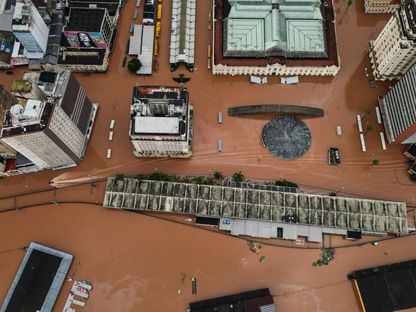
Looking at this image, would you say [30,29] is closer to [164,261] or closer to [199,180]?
[199,180]

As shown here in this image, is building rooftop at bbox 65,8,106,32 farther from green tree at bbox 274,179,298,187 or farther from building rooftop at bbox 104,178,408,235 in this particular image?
green tree at bbox 274,179,298,187

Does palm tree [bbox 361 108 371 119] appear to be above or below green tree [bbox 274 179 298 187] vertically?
above

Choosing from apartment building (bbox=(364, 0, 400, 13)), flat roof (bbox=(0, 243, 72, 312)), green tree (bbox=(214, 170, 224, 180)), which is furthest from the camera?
apartment building (bbox=(364, 0, 400, 13))

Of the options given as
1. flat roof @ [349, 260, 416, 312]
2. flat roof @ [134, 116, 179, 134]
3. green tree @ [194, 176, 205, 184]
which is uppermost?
flat roof @ [134, 116, 179, 134]

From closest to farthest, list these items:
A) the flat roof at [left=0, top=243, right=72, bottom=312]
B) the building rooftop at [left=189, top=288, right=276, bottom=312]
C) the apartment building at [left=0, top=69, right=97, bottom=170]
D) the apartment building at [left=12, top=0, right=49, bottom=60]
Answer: the apartment building at [left=0, top=69, right=97, bottom=170], the building rooftop at [left=189, top=288, right=276, bottom=312], the flat roof at [left=0, top=243, right=72, bottom=312], the apartment building at [left=12, top=0, right=49, bottom=60]

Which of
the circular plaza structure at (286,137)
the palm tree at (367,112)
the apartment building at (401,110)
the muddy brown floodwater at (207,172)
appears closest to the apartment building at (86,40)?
the muddy brown floodwater at (207,172)

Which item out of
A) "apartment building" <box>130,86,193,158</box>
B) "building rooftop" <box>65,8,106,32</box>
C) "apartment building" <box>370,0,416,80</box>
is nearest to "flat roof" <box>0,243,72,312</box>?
"apartment building" <box>130,86,193,158</box>

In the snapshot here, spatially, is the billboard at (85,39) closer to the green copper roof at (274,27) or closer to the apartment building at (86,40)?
the apartment building at (86,40)
